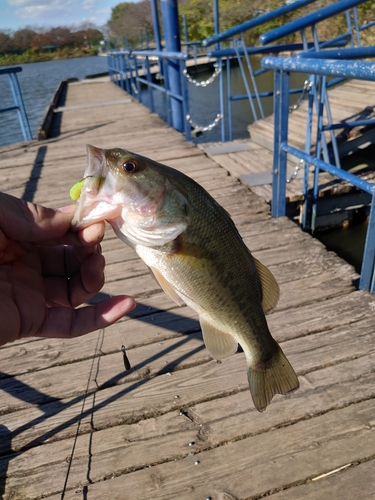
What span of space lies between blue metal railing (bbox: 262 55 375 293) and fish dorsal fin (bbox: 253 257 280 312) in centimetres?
122

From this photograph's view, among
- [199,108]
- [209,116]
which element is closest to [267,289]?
[209,116]

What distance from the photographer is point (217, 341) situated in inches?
63.7

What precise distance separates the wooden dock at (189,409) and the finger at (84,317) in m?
0.65

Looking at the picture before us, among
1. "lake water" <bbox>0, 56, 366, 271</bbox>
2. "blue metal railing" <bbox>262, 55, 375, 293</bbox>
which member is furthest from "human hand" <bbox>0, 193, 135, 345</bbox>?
"lake water" <bbox>0, 56, 366, 271</bbox>

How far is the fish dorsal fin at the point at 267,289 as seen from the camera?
1600 mm

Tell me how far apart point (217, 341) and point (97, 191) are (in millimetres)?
762

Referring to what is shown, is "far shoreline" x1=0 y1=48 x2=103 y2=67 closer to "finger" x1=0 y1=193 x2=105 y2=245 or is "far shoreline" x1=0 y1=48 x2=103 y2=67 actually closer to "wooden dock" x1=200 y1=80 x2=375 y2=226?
"wooden dock" x1=200 y1=80 x2=375 y2=226

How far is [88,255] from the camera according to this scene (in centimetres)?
176

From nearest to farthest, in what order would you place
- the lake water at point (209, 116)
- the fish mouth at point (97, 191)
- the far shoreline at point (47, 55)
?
the fish mouth at point (97, 191), the lake water at point (209, 116), the far shoreline at point (47, 55)

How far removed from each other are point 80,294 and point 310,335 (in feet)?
4.85

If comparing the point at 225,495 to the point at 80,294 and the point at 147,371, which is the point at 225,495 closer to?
the point at 147,371

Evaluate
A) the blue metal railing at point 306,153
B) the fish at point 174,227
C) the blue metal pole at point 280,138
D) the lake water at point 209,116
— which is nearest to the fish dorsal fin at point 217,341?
the fish at point 174,227

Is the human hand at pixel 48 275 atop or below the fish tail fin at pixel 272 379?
atop

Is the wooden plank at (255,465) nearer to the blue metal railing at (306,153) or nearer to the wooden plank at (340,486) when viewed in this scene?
the wooden plank at (340,486)
